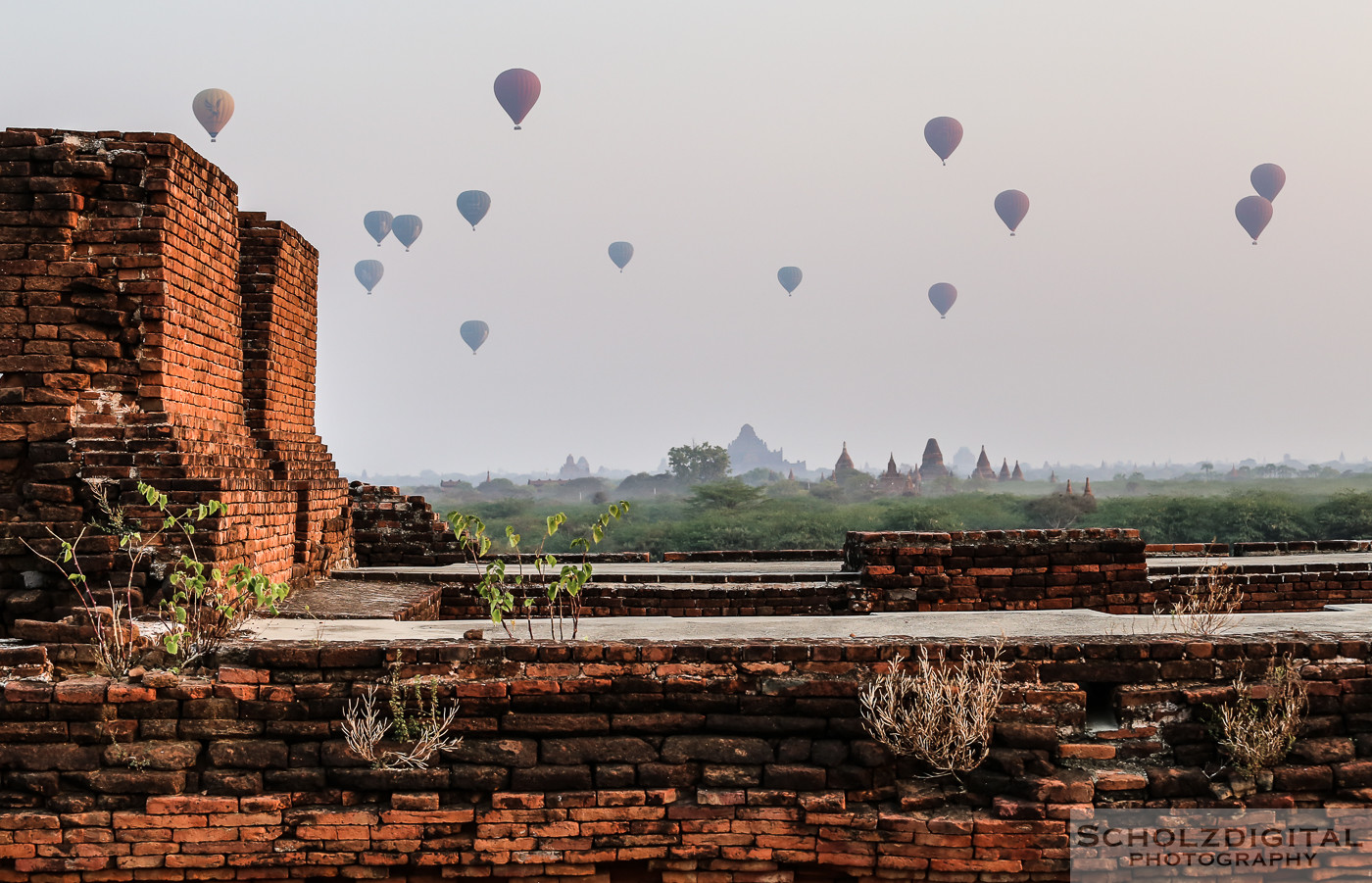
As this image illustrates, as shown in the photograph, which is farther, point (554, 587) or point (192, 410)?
point (192, 410)

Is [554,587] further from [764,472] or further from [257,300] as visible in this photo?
[764,472]

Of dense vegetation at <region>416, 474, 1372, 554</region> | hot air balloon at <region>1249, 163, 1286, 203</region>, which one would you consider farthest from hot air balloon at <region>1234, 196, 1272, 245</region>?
dense vegetation at <region>416, 474, 1372, 554</region>

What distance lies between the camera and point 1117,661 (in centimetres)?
434

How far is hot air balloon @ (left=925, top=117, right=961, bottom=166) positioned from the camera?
44438 mm

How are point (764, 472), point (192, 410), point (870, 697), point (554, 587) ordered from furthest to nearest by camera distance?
point (764, 472)
point (192, 410)
point (554, 587)
point (870, 697)

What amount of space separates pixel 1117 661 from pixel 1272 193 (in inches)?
2004

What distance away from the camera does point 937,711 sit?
4.10 meters

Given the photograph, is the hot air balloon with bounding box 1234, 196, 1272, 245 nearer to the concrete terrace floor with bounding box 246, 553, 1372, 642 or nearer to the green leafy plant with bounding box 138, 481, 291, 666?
the concrete terrace floor with bounding box 246, 553, 1372, 642

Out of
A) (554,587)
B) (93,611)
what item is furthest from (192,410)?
(554,587)

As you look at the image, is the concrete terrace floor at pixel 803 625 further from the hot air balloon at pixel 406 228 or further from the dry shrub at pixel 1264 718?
the hot air balloon at pixel 406 228

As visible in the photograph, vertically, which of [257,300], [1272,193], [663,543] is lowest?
[663,543]

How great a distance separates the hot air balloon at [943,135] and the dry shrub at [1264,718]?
43.0 metres

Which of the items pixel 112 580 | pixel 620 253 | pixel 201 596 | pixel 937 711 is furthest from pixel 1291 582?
pixel 620 253

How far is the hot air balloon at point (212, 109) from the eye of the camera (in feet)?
110
